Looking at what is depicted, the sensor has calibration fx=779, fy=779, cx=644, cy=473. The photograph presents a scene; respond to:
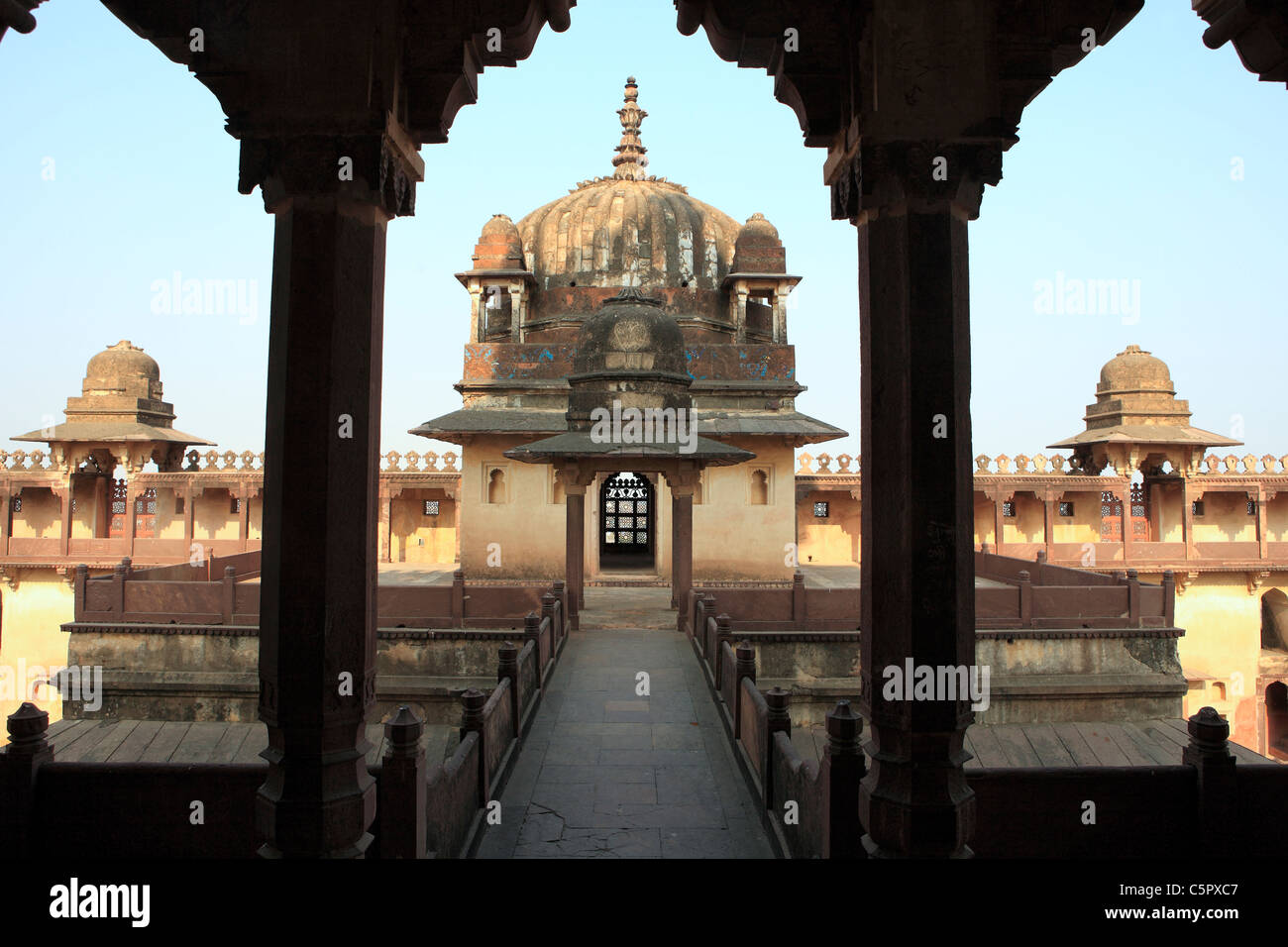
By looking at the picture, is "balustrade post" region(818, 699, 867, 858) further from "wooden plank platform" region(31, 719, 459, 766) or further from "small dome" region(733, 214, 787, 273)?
"small dome" region(733, 214, 787, 273)

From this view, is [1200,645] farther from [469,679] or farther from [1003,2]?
[1003,2]

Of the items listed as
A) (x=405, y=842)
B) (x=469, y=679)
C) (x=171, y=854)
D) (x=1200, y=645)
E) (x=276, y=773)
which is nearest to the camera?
(x=276, y=773)

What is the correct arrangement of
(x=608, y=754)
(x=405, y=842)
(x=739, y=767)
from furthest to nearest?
(x=608, y=754) < (x=739, y=767) < (x=405, y=842)

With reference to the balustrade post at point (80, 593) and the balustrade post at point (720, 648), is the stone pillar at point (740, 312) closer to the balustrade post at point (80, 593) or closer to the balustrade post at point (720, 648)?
the balustrade post at point (720, 648)

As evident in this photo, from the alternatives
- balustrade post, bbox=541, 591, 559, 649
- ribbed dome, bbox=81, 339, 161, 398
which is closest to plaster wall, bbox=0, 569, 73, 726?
ribbed dome, bbox=81, 339, 161, 398

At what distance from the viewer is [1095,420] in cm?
2688

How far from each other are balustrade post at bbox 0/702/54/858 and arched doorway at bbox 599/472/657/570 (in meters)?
18.0

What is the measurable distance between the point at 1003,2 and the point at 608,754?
6459 mm

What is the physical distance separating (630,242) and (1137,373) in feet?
57.5

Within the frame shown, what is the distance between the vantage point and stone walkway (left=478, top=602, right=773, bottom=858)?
5477mm

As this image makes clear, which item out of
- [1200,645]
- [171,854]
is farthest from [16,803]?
[1200,645]

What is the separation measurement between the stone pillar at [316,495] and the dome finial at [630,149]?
76.1 feet

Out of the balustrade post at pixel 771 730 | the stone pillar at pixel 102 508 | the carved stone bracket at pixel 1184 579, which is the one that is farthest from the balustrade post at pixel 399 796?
the stone pillar at pixel 102 508

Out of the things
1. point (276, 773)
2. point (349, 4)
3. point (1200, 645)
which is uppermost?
point (349, 4)
